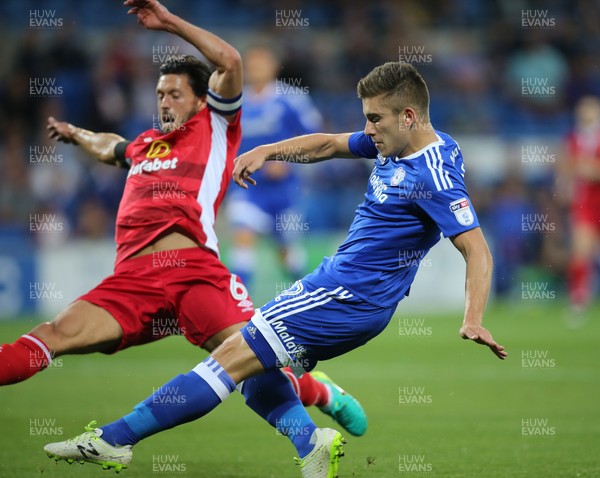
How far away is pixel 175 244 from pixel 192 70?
3.35 feet

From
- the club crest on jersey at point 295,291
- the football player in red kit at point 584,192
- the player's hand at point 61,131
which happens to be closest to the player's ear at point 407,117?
the club crest on jersey at point 295,291

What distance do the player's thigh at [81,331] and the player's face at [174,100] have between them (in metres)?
1.15

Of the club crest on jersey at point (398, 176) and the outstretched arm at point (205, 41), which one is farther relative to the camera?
the outstretched arm at point (205, 41)

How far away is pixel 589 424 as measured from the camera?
629 centimetres

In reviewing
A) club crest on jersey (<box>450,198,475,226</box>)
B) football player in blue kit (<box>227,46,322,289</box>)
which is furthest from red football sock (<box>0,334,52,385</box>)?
football player in blue kit (<box>227,46,322,289</box>)

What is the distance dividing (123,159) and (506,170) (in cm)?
1099

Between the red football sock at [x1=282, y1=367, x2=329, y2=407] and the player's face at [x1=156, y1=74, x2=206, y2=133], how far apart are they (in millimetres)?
1502

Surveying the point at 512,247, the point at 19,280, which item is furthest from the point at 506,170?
the point at 19,280

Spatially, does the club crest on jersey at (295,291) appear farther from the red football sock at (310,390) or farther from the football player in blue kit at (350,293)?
the red football sock at (310,390)

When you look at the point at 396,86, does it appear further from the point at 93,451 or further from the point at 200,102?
the point at 93,451

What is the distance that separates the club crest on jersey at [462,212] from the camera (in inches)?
163

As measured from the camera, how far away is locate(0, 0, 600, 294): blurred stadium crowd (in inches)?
581

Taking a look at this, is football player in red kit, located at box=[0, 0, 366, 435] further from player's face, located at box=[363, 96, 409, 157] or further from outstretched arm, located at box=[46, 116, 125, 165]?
player's face, located at box=[363, 96, 409, 157]

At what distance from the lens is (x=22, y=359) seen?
4754 mm
